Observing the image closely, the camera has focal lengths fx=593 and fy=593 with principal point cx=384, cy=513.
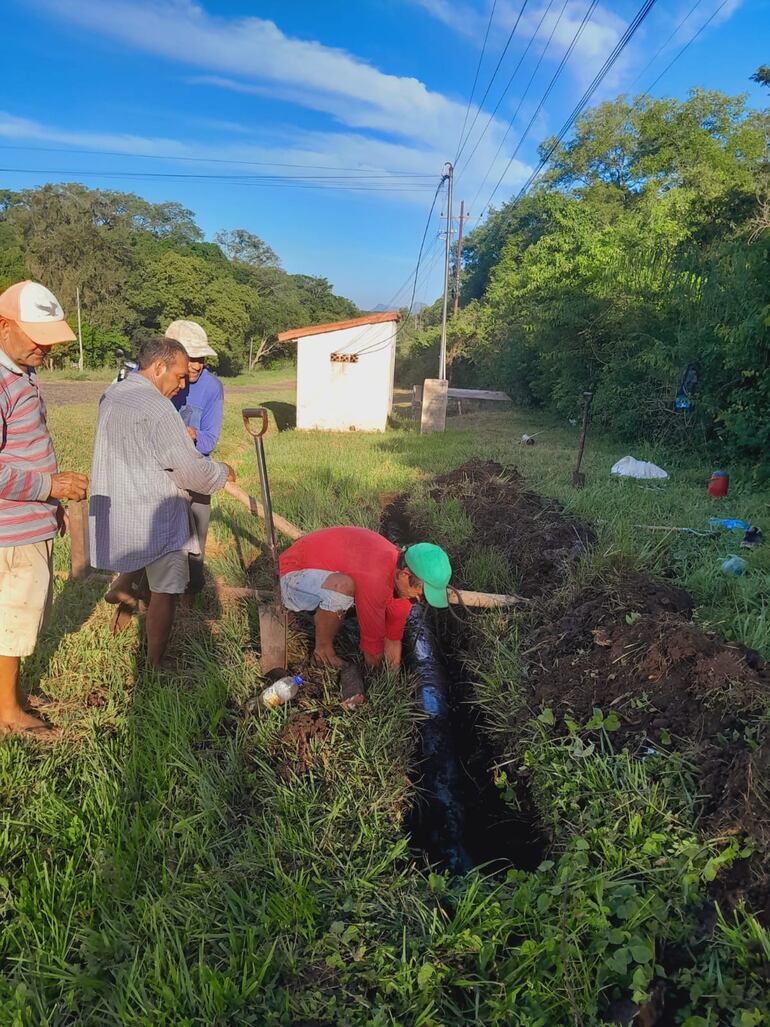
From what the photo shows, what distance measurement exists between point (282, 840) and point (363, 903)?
39cm

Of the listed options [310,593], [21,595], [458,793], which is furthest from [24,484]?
[458,793]

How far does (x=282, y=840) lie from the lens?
232 cm

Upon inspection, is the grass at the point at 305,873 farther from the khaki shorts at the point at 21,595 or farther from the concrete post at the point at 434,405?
the concrete post at the point at 434,405

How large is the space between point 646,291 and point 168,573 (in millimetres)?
12329

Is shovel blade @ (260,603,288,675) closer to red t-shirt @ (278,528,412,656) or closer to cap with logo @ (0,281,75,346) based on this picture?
red t-shirt @ (278,528,412,656)

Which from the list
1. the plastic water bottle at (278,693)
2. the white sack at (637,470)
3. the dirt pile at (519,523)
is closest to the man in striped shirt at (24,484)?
the plastic water bottle at (278,693)

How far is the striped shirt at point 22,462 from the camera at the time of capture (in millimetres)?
2471

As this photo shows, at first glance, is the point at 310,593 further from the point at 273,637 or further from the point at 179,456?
the point at 179,456

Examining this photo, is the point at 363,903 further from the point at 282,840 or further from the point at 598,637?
the point at 598,637

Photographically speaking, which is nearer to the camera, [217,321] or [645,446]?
[645,446]

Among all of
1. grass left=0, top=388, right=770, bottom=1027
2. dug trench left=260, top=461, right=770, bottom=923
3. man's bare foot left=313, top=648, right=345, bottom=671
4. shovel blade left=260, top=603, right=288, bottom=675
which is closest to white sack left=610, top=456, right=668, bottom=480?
dug trench left=260, top=461, right=770, bottom=923

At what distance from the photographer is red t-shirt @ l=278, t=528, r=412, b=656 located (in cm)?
317

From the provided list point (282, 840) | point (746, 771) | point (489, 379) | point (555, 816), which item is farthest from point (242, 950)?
point (489, 379)

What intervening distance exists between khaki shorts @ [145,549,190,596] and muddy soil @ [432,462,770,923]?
201cm
